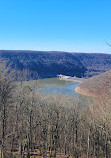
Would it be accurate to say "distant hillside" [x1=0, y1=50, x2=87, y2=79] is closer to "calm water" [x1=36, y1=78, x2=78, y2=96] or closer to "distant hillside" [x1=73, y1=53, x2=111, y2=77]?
"distant hillside" [x1=73, y1=53, x2=111, y2=77]

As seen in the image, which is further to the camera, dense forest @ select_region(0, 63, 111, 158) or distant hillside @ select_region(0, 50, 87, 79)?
distant hillside @ select_region(0, 50, 87, 79)

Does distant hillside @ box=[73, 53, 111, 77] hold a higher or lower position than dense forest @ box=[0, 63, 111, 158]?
higher

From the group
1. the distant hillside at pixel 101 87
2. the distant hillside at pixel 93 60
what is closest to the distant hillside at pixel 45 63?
the distant hillside at pixel 93 60

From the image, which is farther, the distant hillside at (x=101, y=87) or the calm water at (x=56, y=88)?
the calm water at (x=56, y=88)

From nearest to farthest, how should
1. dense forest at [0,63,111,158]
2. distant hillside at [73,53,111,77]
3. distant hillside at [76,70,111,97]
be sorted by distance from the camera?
dense forest at [0,63,111,158] < distant hillside at [76,70,111,97] < distant hillside at [73,53,111,77]

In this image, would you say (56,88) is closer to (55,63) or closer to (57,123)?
(57,123)

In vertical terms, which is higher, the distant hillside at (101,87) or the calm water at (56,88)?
the distant hillside at (101,87)

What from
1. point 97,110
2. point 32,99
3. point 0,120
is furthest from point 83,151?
point 0,120

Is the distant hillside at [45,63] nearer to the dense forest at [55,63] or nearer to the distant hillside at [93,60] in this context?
the dense forest at [55,63]

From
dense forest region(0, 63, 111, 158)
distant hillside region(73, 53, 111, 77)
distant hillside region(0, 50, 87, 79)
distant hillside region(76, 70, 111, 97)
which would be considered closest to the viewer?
dense forest region(0, 63, 111, 158)

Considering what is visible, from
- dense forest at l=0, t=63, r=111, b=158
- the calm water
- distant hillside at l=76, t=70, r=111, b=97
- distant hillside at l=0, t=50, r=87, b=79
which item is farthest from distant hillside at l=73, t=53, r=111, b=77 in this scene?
dense forest at l=0, t=63, r=111, b=158

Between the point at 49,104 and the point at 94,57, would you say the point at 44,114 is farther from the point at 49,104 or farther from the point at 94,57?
the point at 94,57
